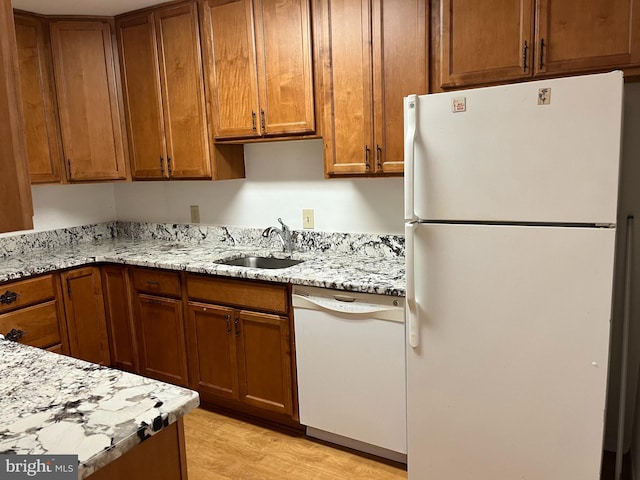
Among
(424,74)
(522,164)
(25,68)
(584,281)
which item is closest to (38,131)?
(25,68)

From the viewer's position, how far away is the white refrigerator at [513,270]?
1.66m

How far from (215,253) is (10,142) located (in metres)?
2.37

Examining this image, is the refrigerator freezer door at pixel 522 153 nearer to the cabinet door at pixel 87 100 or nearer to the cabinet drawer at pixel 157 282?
the cabinet drawer at pixel 157 282

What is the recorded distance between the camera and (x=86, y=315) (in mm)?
3188

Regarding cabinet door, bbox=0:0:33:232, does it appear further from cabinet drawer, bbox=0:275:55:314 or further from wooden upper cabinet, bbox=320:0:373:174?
cabinet drawer, bbox=0:275:55:314

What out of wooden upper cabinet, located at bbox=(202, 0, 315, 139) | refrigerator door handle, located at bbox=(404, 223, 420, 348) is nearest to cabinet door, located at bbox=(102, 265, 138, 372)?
wooden upper cabinet, located at bbox=(202, 0, 315, 139)

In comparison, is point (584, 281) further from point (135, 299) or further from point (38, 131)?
point (38, 131)

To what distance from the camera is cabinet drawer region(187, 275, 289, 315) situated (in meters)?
2.54

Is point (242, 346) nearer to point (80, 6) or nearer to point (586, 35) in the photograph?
point (586, 35)

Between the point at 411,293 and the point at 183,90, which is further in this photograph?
the point at 183,90

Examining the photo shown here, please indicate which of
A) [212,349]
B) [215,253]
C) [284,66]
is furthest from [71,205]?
[284,66]

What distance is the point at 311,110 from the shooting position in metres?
2.59

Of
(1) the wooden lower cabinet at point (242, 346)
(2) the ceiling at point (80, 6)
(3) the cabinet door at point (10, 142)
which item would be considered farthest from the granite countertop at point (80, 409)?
(2) the ceiling at point (80, 6)

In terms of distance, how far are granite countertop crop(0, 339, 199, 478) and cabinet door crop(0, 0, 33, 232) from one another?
453 millimetres
